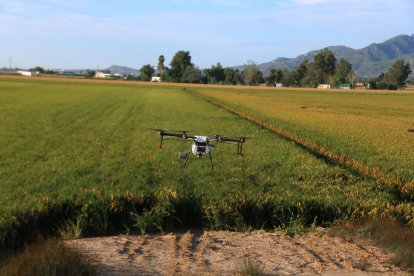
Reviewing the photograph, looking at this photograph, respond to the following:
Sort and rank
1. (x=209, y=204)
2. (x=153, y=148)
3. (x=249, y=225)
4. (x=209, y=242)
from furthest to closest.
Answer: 1. (x=153, y=148)
2. (x=209, y=204)
3. (x=249, y=225)
4. (x=209, y=242)

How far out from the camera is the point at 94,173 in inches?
466

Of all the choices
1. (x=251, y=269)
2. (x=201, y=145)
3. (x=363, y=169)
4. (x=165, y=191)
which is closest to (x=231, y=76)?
(x=363, y=169)

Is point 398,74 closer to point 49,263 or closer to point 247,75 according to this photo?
point 247,75

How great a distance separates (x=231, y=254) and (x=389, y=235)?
8.59 ft

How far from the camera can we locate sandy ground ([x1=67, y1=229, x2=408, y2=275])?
604cm

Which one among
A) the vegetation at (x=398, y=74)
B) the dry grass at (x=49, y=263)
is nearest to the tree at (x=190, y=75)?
the vegetation at (x=398, y=74)

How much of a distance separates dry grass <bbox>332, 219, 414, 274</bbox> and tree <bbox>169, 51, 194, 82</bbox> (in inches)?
7224

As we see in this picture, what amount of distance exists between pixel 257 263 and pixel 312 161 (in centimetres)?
855

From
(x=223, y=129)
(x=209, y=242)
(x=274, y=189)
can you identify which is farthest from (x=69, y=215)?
(x=223, y=129)

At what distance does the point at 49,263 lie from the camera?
560cm

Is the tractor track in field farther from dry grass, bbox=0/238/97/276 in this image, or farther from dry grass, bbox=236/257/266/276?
dry grass, bbox=0/238/97/276

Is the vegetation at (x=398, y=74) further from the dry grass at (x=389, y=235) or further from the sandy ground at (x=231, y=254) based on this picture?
the sandy ground at (x=231, y=254)

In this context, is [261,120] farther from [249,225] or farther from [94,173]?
[249,225]

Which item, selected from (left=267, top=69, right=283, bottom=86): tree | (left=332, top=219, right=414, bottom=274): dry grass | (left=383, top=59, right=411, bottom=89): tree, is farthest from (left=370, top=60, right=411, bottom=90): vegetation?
(left=332, top=219, right=414, bottom=274): dry grass
